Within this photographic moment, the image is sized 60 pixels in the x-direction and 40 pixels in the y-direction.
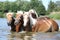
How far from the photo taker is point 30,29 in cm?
1316

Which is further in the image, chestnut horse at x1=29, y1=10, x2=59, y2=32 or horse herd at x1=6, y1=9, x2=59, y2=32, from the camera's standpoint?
chestnut horse at x1=29, y1=10, x2=59, y2=32

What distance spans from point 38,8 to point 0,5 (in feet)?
54.3

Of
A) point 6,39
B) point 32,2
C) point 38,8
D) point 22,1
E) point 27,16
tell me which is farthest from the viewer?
point 22,1

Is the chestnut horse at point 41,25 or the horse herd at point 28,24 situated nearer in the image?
the horse herd at point 28,24

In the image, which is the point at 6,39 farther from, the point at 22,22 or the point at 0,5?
the point at 0,5

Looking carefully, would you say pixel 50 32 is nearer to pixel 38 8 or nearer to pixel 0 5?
pixel 38 8

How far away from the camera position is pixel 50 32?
514 inches

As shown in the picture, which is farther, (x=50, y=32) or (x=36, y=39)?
(x=50, y=32)

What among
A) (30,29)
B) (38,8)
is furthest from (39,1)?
(30,29)

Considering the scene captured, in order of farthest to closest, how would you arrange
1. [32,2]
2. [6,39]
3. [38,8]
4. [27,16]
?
1. [32,2]
2. [38,8]
3. [27,16]
4. [6,39]

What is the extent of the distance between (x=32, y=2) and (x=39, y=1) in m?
3.28

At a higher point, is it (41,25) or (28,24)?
(28,24)

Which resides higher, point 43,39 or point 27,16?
point 27,16

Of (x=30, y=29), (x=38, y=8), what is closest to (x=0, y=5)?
(x=38, y=8)
